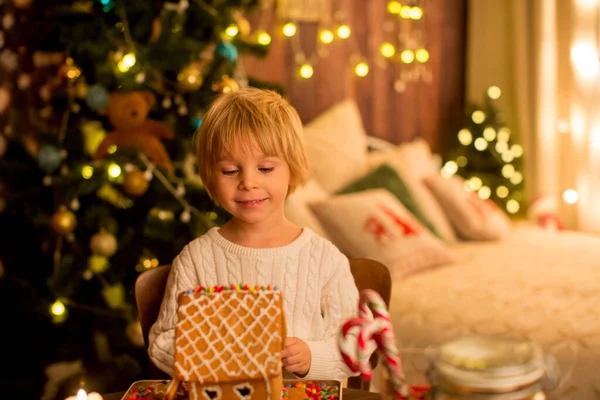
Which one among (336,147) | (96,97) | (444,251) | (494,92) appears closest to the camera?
(96,97)

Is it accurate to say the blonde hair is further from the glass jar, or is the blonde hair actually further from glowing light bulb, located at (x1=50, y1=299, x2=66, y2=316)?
glowing light bulb, located at (x1=50, y1=299, x2=66, y2=316)

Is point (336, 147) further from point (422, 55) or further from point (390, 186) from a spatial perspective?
point (422, 55)

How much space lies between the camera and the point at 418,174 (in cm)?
359

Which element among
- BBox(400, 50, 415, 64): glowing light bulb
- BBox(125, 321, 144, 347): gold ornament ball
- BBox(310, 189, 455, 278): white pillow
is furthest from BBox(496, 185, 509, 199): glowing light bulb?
BBox(125, 321, 144, 347): gold ornament ball

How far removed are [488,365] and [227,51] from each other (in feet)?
6.01

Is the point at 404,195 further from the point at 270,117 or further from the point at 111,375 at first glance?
the point at 270,117

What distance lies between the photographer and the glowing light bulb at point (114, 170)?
89.0 inches

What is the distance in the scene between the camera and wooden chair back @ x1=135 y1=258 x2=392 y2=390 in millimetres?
1536

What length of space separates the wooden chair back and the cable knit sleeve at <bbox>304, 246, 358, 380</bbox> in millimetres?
221

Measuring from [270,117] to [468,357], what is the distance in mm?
595

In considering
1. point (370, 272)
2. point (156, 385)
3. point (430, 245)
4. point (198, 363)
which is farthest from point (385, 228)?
point (198, 363)

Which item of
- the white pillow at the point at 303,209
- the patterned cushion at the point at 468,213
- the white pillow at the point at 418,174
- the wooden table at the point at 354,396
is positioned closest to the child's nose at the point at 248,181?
the wooden table at the point at 354,396

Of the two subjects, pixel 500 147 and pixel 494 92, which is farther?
pixel 494 92

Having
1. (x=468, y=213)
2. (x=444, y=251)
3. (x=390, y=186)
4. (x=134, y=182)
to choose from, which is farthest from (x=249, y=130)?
(x=468, y=213)
